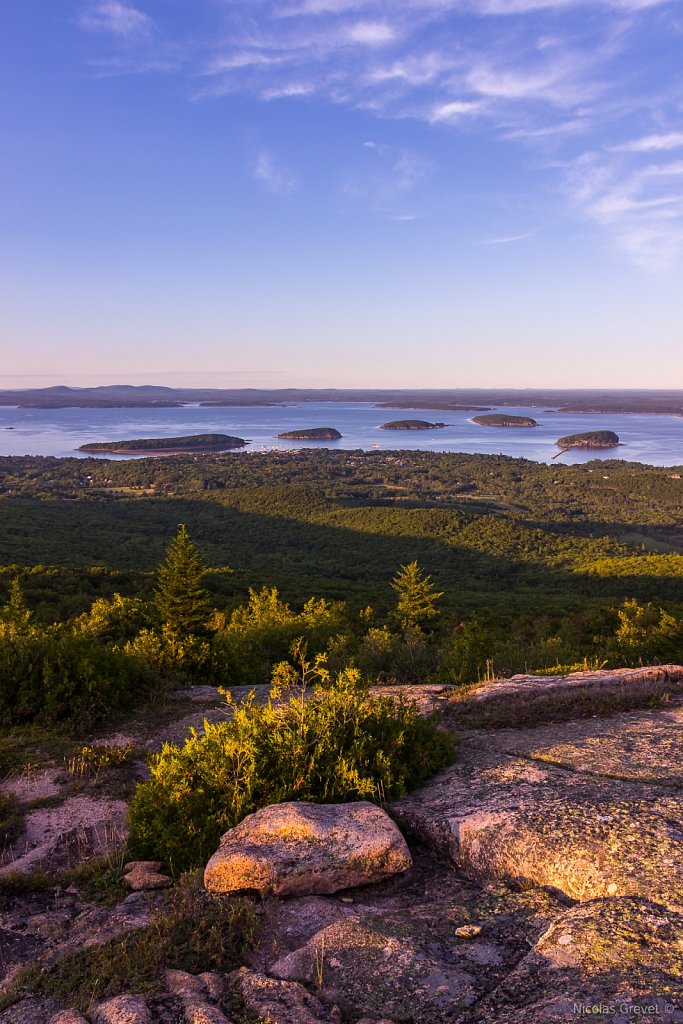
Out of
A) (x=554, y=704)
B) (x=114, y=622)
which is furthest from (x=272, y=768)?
(x=114, y=622)

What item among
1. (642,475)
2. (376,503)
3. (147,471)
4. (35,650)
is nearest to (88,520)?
(376,503)

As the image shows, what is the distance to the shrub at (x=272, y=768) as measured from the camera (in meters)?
5.73

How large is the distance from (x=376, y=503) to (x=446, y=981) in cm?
12781

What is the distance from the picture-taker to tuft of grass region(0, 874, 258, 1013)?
362 cm

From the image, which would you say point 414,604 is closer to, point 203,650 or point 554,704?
point 203,650

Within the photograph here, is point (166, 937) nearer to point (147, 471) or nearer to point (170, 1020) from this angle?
point (170, 1020)

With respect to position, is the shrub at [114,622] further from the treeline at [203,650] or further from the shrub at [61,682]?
the shrub at [61,682]

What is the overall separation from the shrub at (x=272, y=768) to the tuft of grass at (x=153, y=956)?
3.91ft

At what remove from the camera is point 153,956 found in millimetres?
3854

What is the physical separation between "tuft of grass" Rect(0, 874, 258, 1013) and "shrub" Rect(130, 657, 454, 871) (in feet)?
3.91

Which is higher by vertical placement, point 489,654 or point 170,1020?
point 170,1020

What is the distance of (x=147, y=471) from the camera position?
167m

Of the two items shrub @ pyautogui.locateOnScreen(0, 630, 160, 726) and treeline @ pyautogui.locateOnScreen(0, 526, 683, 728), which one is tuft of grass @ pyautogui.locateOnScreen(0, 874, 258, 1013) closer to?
treeline @ pyautogui.locateOnScreen(0, 526, 683, 728)

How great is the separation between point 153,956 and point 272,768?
7.66ft
